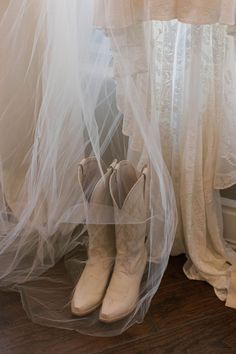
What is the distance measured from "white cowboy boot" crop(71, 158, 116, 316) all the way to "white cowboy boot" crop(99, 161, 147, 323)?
2 cm

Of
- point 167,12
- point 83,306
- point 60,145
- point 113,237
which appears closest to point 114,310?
point 83,306

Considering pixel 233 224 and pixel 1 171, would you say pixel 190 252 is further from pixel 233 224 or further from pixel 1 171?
pixel 1 171

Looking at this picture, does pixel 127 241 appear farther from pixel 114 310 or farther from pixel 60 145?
pixel 60 145

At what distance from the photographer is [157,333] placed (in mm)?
871

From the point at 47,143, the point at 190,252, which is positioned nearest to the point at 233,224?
the point at 190,252

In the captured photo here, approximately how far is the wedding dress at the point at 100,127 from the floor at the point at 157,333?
Answer: 0.09 feet

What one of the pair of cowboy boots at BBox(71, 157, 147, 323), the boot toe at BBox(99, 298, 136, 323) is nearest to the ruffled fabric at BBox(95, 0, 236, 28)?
the pair of cowboy boots at BBox(71, 157, 147, 323)

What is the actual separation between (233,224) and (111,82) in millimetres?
533

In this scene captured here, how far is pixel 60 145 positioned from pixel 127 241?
0.90 feet

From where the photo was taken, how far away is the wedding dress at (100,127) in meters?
0.79

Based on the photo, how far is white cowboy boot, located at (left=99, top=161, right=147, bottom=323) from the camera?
877 millimetres

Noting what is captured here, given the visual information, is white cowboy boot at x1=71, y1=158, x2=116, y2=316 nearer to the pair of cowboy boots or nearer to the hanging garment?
the pair of cowboy boots

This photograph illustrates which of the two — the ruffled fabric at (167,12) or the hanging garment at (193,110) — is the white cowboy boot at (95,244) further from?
the ruffled fabric at (167,12)

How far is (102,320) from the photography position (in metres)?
0.87
